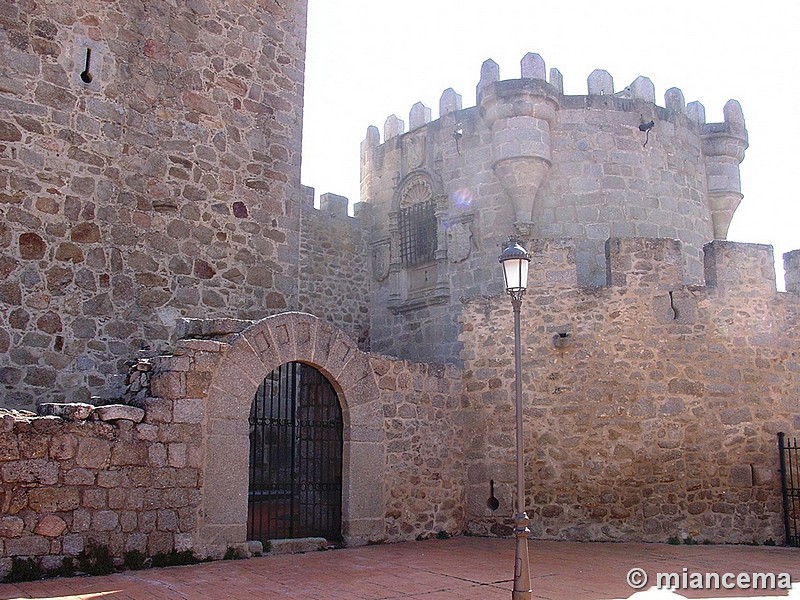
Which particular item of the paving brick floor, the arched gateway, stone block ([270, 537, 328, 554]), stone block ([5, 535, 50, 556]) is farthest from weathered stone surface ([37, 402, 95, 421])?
stone block ([270, 537, 328, 554])

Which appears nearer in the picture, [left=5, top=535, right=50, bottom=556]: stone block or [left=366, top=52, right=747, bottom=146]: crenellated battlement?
[left=5, top=535, right=50, bottom=556]: stone block

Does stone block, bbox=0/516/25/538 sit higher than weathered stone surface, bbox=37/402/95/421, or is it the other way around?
weathered stone surface, bbox=37/402/95/421

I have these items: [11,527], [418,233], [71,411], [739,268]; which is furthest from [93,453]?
[418,233]

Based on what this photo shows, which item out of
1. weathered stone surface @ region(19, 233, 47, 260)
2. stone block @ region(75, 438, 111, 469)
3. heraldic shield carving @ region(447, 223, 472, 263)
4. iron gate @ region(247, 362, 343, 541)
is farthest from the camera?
heraldic shield carving @ region(447, 223, 472, 263)

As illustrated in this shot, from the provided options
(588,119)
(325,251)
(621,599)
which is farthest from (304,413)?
(588,119)

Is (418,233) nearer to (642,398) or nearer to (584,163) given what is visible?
(584,163)

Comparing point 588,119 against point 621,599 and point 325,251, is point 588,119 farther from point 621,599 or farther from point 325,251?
point 621,599

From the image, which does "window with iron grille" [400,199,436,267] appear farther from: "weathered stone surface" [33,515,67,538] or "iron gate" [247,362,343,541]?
"weathered stone surface" [33,515,67,538]

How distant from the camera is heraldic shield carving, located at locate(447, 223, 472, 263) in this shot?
1443 cm

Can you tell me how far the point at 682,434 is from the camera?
9.78m

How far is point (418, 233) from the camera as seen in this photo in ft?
51.4

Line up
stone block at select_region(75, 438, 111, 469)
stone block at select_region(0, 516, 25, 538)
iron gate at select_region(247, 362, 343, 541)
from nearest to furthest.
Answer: stone block at select_region(0, 516, 25, 538), stone block at select_region(75, 438, 111, 469), iron gate at select_region(247, 362, 343, 541)

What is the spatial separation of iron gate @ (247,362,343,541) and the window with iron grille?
672 cm
